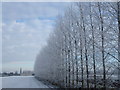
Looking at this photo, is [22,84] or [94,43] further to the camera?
[22,84]

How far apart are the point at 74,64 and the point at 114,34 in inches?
324

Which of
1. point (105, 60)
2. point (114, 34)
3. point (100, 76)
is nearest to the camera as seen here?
point (114, 34)

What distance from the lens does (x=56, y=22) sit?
904 inches

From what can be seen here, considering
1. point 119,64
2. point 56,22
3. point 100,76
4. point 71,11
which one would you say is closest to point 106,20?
point 119,64

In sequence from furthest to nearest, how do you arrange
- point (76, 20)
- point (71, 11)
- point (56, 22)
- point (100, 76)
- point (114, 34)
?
1. point (56, 22)
2. point (71, 11)
3. point (76, 20)
4. point (100, 76)
5. point (114, 34)

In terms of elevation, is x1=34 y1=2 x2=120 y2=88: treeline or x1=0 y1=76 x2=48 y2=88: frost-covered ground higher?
x1=34 y1=2 x2=120 y2=88: treeline

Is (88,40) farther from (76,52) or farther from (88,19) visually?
(76,52)

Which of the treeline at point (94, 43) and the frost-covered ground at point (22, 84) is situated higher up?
the treeline at point (94, 43)

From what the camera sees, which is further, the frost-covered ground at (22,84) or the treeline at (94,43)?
the frost-covered ground at (22,84)

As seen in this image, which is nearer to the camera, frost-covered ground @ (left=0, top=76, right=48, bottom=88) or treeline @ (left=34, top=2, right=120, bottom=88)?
treeline @ (left=34, top=2, right=120, bottom=88)

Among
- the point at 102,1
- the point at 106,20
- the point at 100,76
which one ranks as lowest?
the point at 100,76

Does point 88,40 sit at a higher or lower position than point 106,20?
lower

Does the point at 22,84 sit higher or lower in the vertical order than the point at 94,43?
lower

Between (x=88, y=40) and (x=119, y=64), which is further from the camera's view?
(x=88, y=40)
